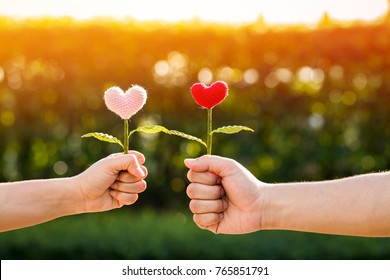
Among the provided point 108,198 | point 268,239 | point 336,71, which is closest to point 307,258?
point 268,239

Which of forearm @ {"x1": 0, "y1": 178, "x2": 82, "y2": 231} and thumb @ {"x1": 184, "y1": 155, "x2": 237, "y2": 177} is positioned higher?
thumb @ {"x1": 184, "y1": 155, "x2": 237, "y2": 177}

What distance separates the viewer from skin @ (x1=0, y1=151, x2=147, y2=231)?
310cm

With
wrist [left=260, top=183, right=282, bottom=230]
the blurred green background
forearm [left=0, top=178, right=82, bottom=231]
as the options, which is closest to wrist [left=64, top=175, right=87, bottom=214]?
forearm [left=0, top=178, right=82, bottom=231]

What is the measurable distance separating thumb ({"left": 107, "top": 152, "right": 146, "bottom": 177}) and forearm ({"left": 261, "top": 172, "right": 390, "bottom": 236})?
55 cm

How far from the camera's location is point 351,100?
21.6 ft

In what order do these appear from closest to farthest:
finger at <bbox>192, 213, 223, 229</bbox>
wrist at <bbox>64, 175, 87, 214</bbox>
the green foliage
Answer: finger at <bbox>192, 213, 223, 229</bbox> < wrist at <bbox>64, 175, 87, 214</bbox> < the green foliage

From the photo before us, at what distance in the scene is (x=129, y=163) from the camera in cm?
297

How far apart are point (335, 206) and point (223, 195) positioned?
0.48m

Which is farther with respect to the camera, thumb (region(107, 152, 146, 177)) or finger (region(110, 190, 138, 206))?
finger (region(110, 190, 138, 206))

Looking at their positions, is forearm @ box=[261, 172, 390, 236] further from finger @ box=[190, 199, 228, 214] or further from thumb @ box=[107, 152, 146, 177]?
thumb @ box=[107, 152, 146, 177]

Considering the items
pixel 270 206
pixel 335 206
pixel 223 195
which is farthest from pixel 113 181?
pixel 335 206

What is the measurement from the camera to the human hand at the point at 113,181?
2.99 m

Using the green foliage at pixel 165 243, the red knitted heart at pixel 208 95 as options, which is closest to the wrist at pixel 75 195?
the red knitted heart at pixel 208 95

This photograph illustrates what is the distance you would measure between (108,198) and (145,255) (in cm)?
293
